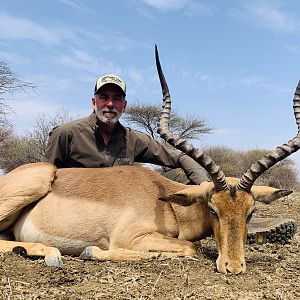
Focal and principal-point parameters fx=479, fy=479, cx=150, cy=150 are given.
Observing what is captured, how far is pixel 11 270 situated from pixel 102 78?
350cm

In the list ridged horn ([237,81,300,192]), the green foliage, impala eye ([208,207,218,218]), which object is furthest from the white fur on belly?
the green foliage

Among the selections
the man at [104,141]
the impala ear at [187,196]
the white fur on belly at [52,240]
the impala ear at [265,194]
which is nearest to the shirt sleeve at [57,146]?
the man at [104,141]

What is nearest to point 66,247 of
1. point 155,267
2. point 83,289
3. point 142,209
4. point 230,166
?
point 142,209

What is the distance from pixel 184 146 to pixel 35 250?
183 cm

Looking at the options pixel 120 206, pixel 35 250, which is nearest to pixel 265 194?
pixel 120 206

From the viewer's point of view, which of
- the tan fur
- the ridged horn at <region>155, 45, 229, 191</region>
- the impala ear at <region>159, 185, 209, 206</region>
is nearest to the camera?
the ridged horn at <region>155, 45, 229, 191</region>

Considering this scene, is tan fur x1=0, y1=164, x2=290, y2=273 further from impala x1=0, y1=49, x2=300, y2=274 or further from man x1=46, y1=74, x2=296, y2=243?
man x1=46, y1=74, x2=296, y2=243

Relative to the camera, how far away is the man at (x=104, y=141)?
667 centimetres

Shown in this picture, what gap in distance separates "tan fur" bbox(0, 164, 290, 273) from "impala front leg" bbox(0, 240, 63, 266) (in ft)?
0.07

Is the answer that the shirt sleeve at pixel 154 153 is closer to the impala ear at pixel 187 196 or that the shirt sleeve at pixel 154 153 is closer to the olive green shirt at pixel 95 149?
the olive green shirt at pixel 95 149

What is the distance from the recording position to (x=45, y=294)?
327 centimetres

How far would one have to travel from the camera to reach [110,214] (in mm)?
5152

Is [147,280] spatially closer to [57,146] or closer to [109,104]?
[57,146]

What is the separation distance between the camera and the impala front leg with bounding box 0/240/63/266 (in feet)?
14.3
